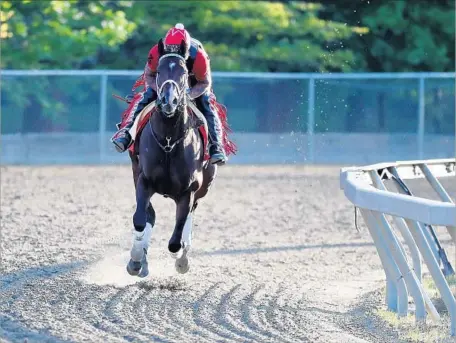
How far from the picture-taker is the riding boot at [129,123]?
873 cm

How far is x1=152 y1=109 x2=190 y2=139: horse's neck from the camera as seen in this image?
826 centimetres

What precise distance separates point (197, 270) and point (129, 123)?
1455 millimetres

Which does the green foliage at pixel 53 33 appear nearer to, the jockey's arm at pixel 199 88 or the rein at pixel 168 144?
the jockey's arm at pixel 199 88

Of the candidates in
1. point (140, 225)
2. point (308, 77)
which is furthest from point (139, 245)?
point (308, 77)

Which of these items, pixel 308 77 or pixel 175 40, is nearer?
pixel 175 40

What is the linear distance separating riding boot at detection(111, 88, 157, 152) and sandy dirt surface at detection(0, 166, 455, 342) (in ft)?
3.53

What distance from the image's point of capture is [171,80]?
7824mm

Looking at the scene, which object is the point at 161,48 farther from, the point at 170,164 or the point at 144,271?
the point at 144,271

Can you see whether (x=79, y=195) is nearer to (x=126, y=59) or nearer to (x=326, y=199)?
(x=326, y=199)

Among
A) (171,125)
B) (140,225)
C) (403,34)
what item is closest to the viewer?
(171,125)

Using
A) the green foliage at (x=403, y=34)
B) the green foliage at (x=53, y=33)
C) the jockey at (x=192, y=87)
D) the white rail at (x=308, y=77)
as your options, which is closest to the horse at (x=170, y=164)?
the jockey at (x=192, y=87)

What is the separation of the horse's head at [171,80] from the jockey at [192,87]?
0.29ft

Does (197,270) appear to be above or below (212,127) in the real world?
below

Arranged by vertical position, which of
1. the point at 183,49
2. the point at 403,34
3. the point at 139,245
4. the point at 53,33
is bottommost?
the point at 139,245
